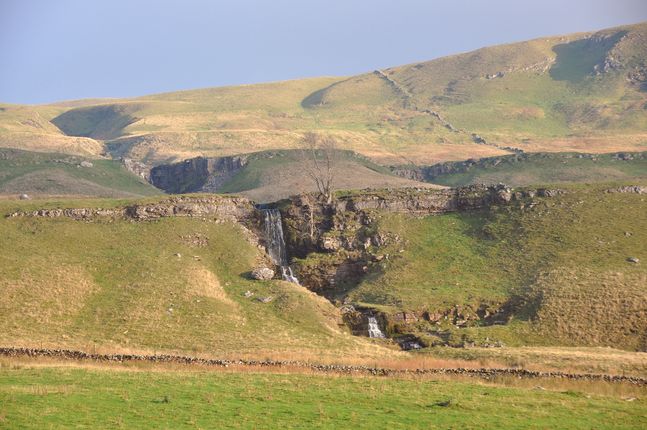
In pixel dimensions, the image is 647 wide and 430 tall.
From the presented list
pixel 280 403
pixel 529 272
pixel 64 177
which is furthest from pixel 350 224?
pixel 64 177

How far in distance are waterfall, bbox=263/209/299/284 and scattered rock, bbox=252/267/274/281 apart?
594 centimetres

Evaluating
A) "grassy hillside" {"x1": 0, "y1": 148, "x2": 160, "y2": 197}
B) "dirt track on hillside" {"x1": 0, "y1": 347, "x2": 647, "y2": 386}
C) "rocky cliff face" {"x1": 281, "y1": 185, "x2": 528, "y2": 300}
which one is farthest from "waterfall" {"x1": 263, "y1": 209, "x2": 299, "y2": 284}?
"grassy hillside" {"x1": 0, "y1": 148, "x2": 160, "y2": 197}

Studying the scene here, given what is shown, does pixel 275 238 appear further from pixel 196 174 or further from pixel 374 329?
pixel 196 174

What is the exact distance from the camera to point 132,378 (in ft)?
137

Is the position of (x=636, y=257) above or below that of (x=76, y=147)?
below

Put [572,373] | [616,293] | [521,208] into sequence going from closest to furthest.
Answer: [572,373] → [616,293] → [521,208]

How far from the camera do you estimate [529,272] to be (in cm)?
7569

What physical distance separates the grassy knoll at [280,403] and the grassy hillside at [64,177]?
8549 cm

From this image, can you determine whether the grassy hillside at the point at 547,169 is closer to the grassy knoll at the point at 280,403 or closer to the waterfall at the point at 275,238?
the waterfall at the point at 275,238

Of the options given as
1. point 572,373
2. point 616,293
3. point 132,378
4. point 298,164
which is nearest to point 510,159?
point 298,164

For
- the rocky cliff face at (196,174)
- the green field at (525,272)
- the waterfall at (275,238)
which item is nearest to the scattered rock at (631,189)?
the green field at (525,272)

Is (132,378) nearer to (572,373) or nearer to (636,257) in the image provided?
(572,373)

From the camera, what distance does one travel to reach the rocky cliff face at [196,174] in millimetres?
155375

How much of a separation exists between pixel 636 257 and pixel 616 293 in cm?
881
